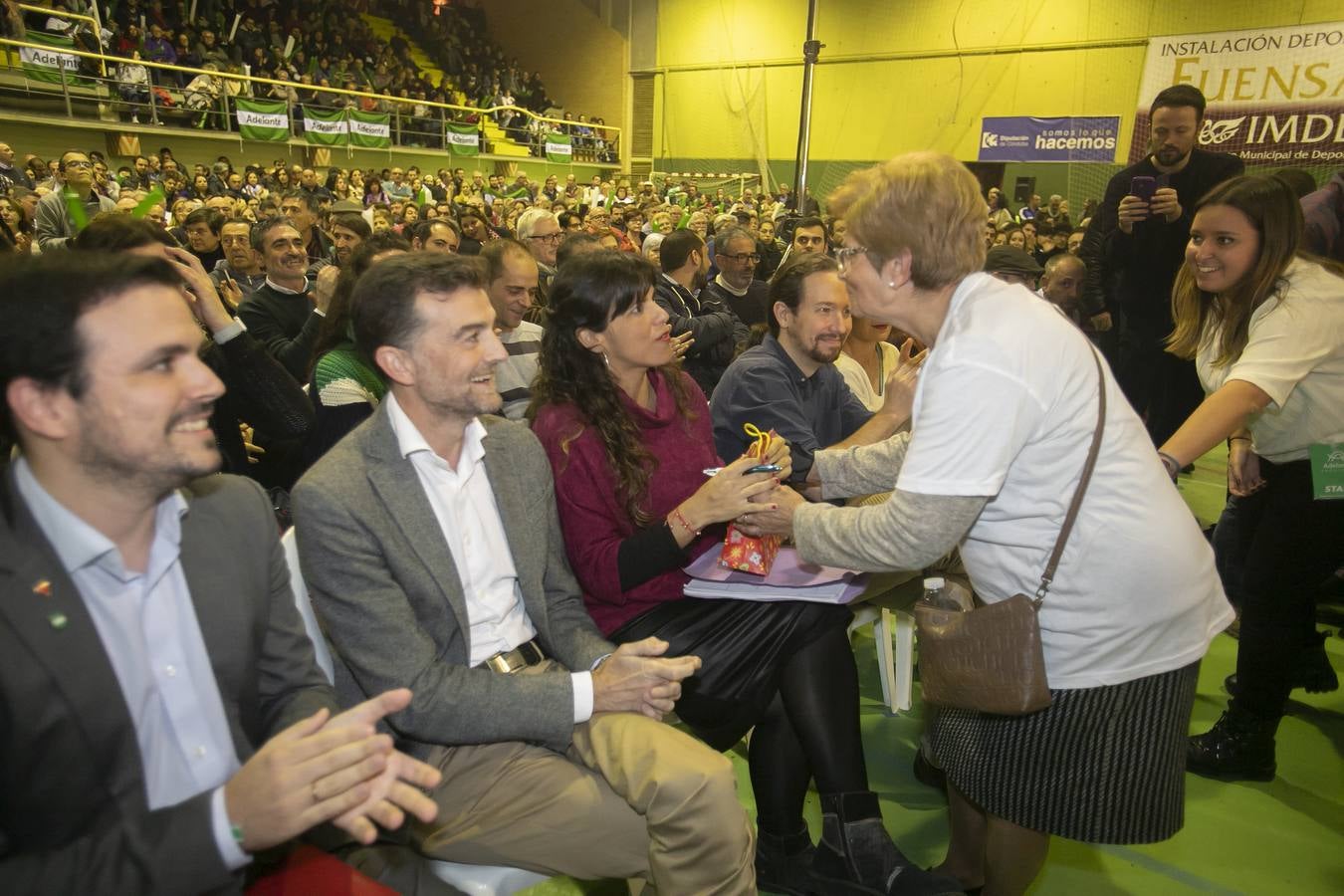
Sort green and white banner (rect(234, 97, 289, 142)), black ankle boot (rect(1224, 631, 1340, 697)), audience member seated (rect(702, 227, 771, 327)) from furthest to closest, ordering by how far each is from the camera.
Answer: green and white banner (rect(234, 97, 289, 142)), audience member seated (rect(702, 227, 771, 327)), black ankle boot (rect(1224, 631, 1340, 697))

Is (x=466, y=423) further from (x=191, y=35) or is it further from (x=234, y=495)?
(x=191, y=35)

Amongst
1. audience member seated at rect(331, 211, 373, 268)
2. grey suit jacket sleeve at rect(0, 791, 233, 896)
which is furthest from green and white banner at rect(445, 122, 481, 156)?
grey suit jacket sleeve at rect(0, 791, 233, 896)

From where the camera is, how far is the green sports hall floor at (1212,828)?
2.05 m

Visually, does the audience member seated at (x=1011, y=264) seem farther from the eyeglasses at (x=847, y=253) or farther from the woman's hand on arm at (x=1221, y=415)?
the eyeglasses at (x=847, y=253)

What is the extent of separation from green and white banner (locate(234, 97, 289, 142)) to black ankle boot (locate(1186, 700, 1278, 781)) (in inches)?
Result: 598

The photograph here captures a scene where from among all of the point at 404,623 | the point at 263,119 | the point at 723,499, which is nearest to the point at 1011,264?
the point at 723,499

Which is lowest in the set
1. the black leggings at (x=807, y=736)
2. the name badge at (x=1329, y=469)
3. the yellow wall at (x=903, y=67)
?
the black leggings at (x=807, y=736)

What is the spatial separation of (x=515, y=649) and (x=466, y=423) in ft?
1.59

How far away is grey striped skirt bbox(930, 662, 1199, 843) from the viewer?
59.7 inches

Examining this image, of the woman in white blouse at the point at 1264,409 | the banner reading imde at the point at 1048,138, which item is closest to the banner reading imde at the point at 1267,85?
the banner reading imde at the point at 1048,138

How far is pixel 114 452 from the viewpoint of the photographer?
109 cm

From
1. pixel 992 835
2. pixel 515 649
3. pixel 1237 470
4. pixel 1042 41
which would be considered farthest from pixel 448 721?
pixel 1042 41

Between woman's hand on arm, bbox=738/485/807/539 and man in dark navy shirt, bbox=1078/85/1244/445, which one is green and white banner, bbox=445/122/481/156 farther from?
woman's hand on arm, bbox=738/485/807/539

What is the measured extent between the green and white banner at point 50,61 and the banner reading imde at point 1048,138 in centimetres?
1546
